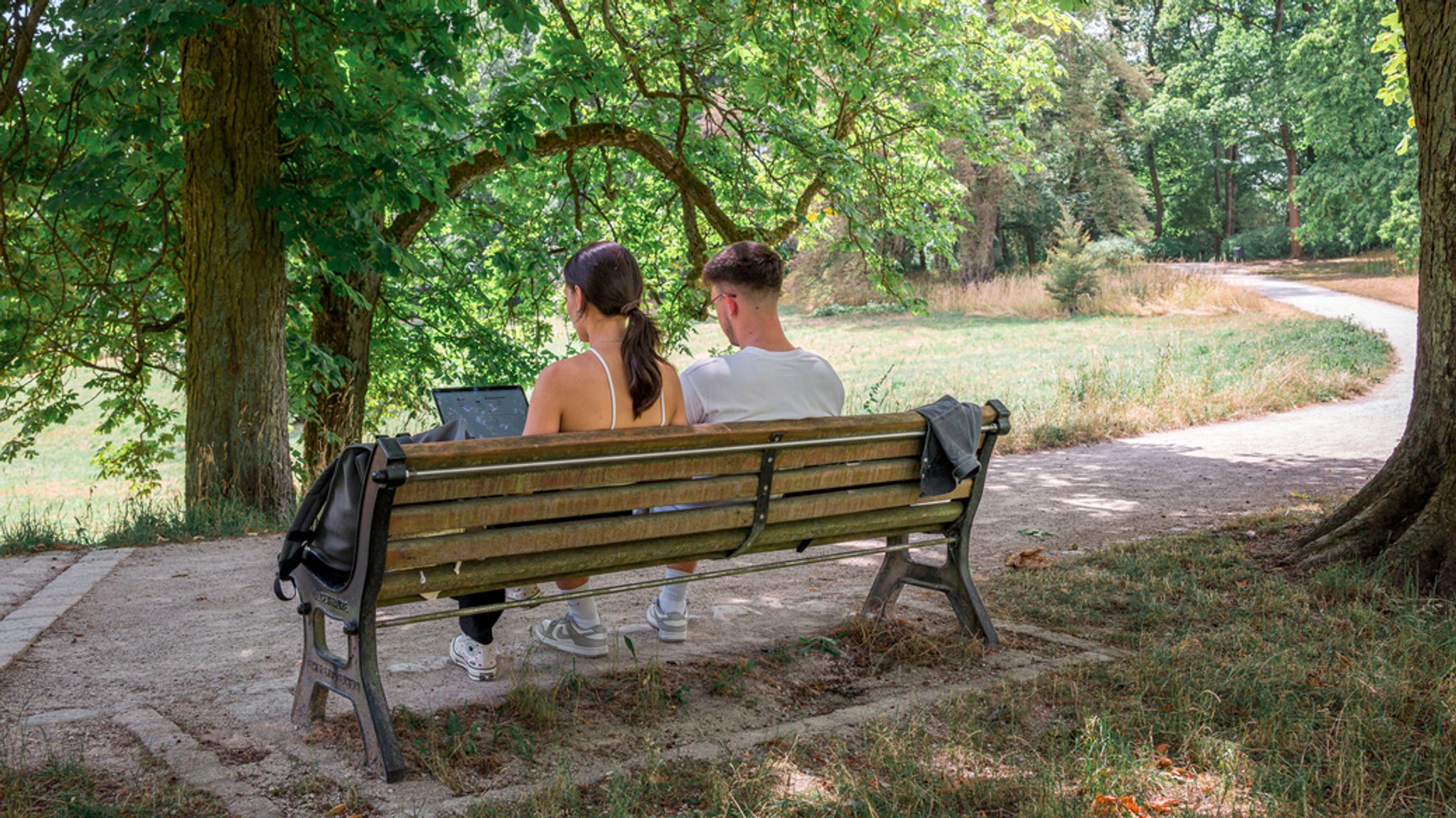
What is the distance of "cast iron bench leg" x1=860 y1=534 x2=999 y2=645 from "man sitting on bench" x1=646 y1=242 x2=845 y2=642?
2.42 ft

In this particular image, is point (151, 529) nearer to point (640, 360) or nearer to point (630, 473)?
point (640, 360)

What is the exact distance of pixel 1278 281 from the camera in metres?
37.4

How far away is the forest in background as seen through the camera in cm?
712

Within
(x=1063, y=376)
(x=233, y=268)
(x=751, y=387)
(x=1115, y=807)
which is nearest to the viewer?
(x=1115, y=807)

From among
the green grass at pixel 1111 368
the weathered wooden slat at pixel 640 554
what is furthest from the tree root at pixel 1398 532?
the green grass at pixel 1111 368

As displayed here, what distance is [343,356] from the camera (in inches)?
375

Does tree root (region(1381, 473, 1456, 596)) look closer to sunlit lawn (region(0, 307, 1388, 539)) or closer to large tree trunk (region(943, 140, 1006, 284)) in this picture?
sunlit lawn (region(0, 307, 1388, 539))

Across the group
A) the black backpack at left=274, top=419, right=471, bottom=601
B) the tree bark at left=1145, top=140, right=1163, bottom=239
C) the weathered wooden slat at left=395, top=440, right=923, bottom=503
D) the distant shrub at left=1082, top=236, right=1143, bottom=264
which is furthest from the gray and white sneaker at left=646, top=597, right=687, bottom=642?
the tree bark at left=1145, top=140, right=1163, bottom=239

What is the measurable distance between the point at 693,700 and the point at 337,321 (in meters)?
6.94

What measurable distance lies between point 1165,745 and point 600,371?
2.10m

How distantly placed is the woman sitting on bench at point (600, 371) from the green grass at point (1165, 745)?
104 centimetres

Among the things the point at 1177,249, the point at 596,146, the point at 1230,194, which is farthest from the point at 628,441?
the point at 1230,194

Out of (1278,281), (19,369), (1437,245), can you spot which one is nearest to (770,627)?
(1437,245)

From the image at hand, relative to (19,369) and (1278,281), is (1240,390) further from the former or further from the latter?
(1278,281)
